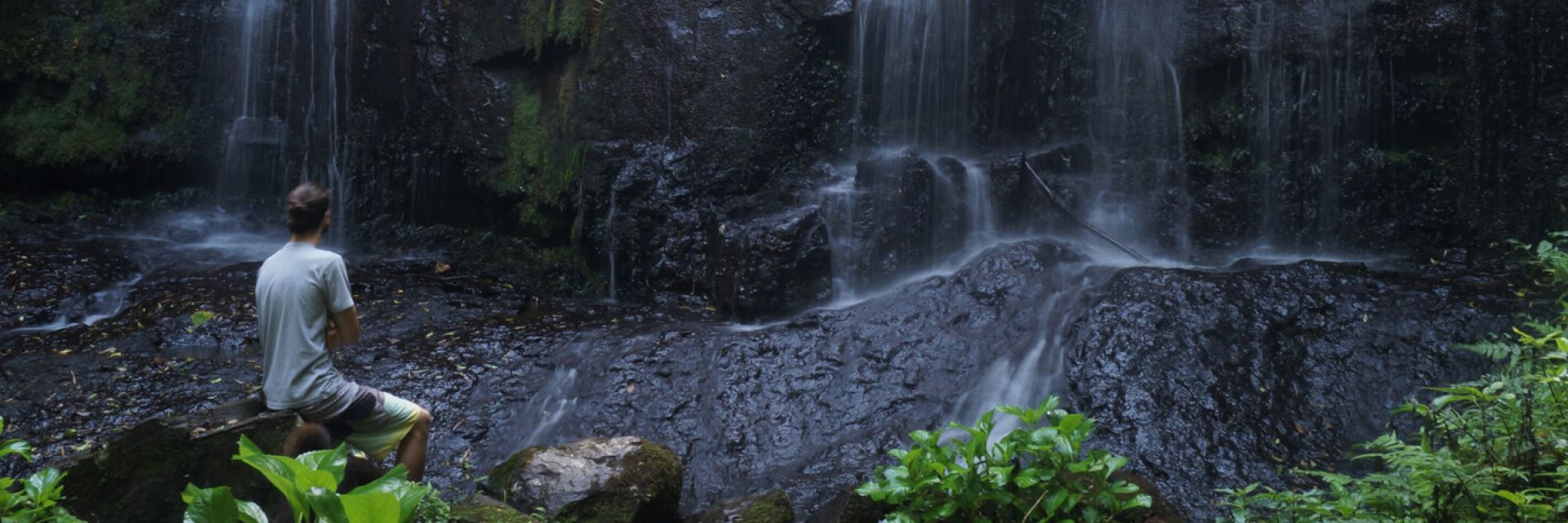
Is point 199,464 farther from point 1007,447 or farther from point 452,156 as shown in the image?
point 452,156

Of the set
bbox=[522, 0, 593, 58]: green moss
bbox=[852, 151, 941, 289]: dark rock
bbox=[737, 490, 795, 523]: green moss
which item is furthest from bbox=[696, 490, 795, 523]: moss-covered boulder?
bbox=[522, 0, 593, 58]: green moss

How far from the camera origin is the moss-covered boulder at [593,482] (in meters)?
4.62

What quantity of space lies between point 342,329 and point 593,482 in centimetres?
130

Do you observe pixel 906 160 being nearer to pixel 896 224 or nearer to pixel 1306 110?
pixel 896 224

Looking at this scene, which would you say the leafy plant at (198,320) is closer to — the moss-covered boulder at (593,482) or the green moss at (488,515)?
the moss-covered boulder at (593,482)

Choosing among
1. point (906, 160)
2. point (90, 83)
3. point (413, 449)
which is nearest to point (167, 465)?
point (413, 449)

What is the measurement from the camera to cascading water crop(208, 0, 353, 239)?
11.2m

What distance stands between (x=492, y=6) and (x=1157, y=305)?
23.6ft

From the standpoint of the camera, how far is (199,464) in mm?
4184

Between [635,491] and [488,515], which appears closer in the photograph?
[488,515]

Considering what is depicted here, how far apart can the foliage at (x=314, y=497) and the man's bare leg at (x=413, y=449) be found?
1.52m

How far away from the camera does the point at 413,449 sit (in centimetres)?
461

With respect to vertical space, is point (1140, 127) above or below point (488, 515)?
above

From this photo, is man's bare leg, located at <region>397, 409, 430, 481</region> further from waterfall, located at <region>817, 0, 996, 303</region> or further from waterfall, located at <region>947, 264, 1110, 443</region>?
waterfall, located at <region>817, 0, 996, 303</region>
